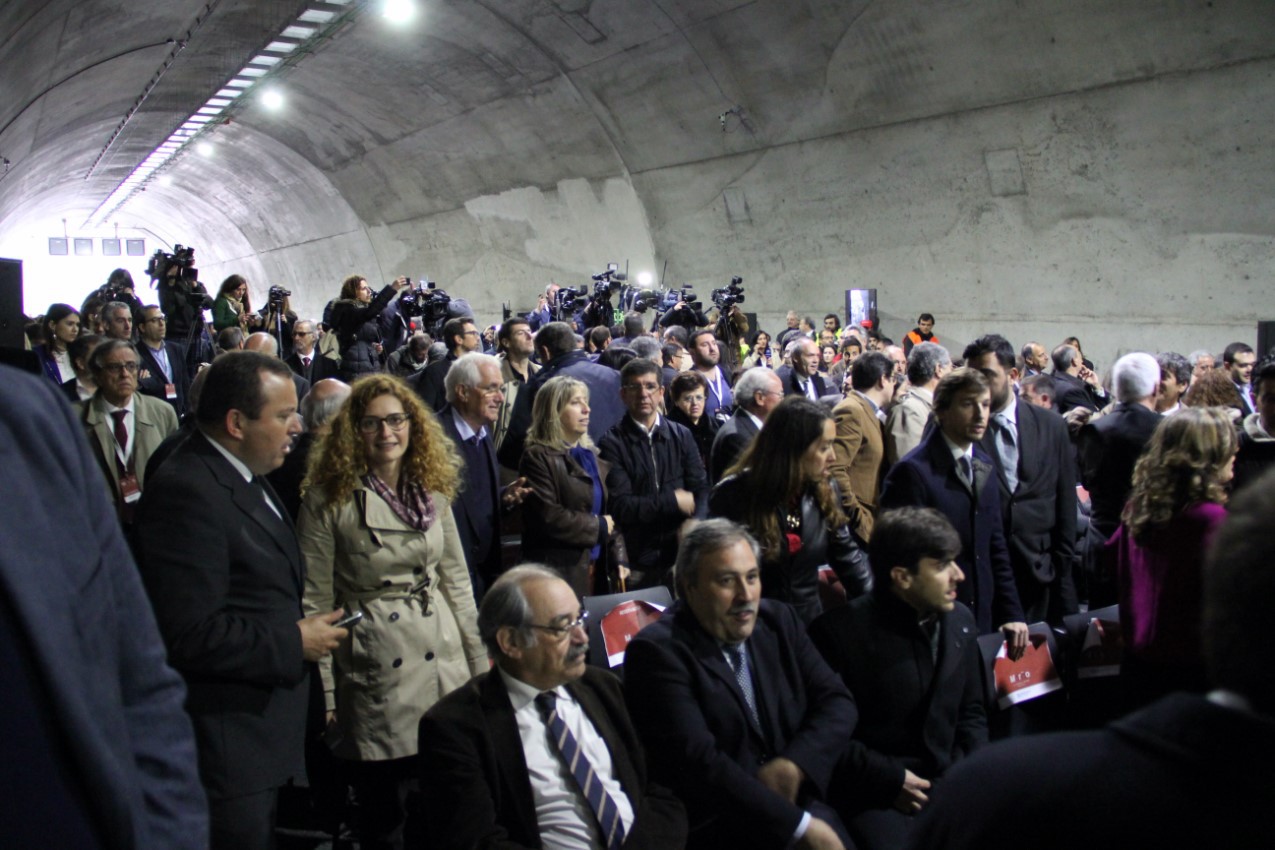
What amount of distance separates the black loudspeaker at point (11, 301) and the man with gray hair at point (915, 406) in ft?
13.0

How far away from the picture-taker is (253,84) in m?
18.9

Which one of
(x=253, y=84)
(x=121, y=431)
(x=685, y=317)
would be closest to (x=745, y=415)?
(x=121, y=431)

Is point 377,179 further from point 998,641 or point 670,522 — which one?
point 998,641

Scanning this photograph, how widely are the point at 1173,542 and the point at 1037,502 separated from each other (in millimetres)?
954

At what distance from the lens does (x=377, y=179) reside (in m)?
23.0

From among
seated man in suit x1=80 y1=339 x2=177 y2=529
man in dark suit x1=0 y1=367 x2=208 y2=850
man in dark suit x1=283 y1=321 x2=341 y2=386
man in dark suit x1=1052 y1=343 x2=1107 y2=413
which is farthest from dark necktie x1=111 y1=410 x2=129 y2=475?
man in dark suit x1=1052 y1=343 x2=1107 y2=413

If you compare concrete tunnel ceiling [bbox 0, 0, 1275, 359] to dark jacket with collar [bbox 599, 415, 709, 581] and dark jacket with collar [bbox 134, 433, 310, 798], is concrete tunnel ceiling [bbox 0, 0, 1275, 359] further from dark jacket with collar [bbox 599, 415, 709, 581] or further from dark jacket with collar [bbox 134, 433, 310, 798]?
dark jacket with collar [bbox 134, 433, 310, 798]

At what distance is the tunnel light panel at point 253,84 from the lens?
1464 centimetres

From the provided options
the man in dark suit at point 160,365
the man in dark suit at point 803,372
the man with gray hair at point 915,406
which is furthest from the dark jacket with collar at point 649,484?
the man in dark suit at point 160,365

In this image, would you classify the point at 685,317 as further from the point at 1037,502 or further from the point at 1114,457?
the point at 1037,502

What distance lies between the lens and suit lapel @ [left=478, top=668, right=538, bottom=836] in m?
2.61

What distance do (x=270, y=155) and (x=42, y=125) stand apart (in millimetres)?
8121

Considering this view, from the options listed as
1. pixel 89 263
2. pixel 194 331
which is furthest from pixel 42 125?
pixel 89 263

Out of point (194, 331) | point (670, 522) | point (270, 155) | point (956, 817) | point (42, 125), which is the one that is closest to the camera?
point (956, 817)
